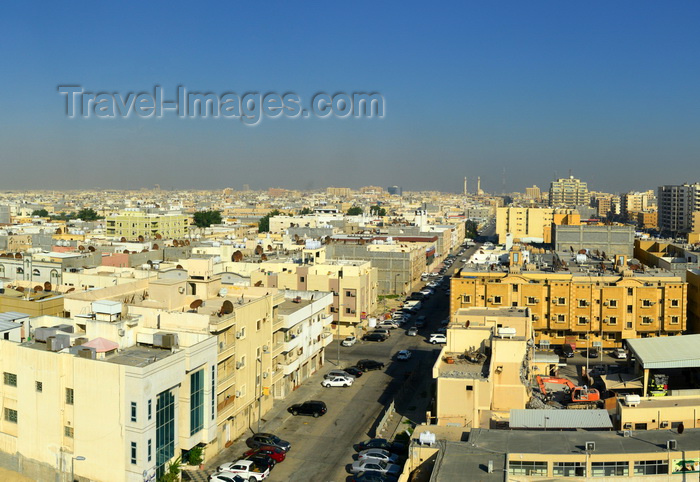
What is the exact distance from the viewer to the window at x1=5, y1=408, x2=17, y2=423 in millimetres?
15149

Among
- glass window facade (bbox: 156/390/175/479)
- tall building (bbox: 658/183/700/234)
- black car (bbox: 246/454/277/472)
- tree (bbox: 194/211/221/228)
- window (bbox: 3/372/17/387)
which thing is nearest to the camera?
glass window facade (bbox: 156/390/175/479)

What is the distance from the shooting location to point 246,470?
51.2ft

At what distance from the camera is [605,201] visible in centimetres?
14462

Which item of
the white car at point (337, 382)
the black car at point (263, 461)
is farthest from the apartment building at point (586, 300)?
the black car at point (263, 461)

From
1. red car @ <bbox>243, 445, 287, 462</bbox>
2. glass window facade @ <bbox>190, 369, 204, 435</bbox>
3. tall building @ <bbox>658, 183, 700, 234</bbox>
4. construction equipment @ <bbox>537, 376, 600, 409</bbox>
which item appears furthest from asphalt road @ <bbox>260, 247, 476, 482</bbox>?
tall building @ <bbox>658, 183, 700, 234</bbox>

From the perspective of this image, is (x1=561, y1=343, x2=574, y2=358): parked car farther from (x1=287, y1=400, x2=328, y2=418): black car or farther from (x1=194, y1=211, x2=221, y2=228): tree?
(x1=194, y1=211, x2=221, y2=228): tree

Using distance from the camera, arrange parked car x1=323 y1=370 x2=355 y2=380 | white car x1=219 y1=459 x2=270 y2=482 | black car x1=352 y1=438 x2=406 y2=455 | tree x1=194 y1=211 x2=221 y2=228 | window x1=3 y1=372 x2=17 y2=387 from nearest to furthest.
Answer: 1. window x1=3 y1=372 x2=17 y2=387
2. white car x1=219 y1=459 x2=270 y2=482
3. black car x1=352 y1=438 x2=406 y2=455
4. parked car x1=323 y1=370 x2=355 y2=380
5. tree x1=194 y1=211 x2=221 y2=228

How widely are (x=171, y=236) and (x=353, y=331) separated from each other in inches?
1398

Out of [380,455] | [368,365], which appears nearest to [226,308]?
[380,455]

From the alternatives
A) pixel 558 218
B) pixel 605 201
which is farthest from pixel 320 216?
pixel 605 201

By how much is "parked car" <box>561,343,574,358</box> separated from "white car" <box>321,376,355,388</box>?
9.48 meters

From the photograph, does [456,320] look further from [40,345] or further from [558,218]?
[558,218]

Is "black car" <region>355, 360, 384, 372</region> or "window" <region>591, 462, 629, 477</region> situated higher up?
"window" <region>591, 462, 629, 477</region>

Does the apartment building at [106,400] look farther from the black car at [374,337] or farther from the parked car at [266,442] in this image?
the black car at [374,337]
